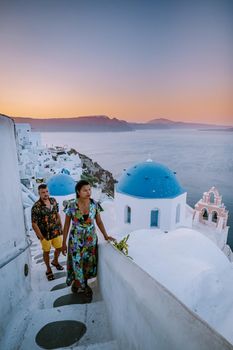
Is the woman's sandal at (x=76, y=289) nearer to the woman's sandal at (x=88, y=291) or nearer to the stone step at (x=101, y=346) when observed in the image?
the woman's sandal at (x=88, y=291)

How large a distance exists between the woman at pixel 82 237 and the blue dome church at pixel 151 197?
6.47 meters

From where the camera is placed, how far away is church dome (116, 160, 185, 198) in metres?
9.23

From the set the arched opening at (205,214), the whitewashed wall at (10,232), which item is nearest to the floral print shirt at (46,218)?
the whitewashed wall at (10,232)

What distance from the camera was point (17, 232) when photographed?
108 inches

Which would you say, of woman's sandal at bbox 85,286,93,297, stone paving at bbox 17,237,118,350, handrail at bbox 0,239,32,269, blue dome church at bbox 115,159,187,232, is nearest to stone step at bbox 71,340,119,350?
stone paving at bbox 17,237,118,350

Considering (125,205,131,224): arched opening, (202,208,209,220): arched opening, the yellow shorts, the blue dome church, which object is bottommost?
(202,208,209,220): arched opening

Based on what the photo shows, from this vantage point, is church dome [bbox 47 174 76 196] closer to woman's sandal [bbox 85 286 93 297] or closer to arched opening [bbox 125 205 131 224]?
arched opening [bbox 125 205 131 224]

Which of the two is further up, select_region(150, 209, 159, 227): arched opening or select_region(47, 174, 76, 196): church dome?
select_region(47, 174, 76, 196): church dome

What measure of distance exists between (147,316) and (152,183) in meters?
7.83

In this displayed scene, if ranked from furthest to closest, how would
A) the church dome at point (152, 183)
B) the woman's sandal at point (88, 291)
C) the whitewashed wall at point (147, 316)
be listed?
the church dome at point (152, 183)
the woman's sandal at point (88, 291)
the whitewashed wall at point (147, 316)

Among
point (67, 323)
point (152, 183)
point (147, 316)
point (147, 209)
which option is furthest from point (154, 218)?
point (147, 316)

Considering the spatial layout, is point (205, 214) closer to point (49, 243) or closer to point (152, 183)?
point (152, 183)

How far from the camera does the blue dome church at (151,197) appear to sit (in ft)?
30.3

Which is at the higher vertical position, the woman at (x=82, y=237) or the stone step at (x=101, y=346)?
the woman at (x=82, y=237)
